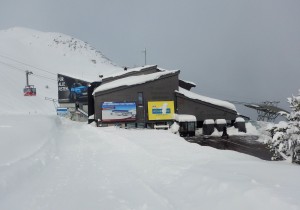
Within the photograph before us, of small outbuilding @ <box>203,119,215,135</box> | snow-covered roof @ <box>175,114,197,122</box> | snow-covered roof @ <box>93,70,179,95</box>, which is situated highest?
snow-covered roof @ <box>93,70,179,95</box>

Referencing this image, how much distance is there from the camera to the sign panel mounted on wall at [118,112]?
41500 mm

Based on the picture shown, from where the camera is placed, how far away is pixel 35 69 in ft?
479

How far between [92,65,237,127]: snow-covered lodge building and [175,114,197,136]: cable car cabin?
159 cm

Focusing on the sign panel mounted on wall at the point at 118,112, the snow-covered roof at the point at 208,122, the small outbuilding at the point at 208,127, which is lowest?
the small outbuilding at the point at 208,127

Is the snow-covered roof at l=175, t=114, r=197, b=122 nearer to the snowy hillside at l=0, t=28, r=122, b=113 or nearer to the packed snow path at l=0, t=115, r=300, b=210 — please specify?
the packed snow path at l=0, t=115, r=300, b=210

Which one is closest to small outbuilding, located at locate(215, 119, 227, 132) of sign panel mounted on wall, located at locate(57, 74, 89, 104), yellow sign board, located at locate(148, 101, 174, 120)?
yellow sign board, located at locate(148, 101, 174, 120)

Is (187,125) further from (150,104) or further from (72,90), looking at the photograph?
(72,90)

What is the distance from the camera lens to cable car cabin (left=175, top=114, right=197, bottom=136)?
131 ft

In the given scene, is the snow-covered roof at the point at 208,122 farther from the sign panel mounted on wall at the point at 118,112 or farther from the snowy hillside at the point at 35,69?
the snowy hillside at the point at 35,69

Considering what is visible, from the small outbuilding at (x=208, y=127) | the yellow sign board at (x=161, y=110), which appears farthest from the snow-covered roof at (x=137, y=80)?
the small outbuilding at (x=208, y=127)

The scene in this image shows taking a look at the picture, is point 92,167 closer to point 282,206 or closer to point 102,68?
point 282,206

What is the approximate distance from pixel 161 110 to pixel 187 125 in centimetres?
393

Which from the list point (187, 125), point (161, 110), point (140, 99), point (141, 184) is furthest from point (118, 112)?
point (141, 184)

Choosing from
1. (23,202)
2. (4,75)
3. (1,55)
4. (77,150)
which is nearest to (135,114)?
(77,150)
